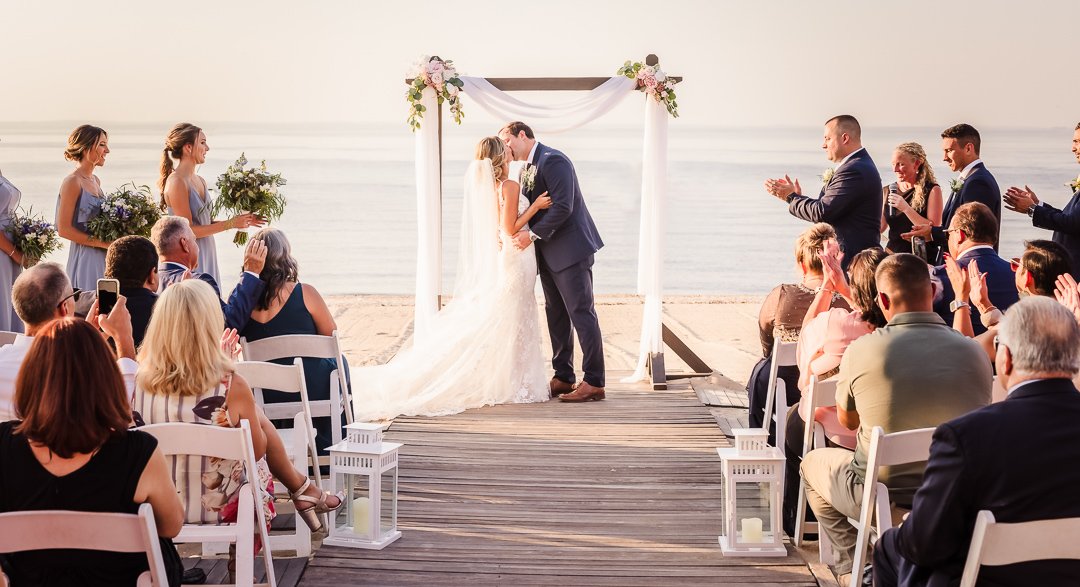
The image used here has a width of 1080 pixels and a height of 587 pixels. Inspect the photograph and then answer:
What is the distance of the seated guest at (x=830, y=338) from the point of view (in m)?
3.99

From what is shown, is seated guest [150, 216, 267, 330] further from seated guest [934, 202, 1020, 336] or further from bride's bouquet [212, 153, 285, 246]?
seated guest [934, 202, 1020, 336]

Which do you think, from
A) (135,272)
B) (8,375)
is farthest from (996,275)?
(8,375)

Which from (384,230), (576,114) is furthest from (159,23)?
(576,114)

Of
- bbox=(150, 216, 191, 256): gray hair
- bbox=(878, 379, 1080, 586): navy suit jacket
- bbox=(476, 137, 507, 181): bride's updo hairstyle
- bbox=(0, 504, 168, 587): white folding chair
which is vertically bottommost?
bbox=(0, 504, 168, 587): white folding chair

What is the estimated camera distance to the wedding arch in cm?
752

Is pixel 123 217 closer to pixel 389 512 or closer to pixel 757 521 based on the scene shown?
pixel 389 512

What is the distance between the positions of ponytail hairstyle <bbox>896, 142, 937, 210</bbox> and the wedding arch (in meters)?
1.78

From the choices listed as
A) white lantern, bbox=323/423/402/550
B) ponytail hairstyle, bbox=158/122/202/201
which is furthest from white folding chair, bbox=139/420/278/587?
ponytail hairstyle, bbox=158/122/202/201

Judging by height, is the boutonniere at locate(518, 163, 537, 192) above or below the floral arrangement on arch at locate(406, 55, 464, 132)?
below

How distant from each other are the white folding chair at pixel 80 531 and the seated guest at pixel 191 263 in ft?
7.66

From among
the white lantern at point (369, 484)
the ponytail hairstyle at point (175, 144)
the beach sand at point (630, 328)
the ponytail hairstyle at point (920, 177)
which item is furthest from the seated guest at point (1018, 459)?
the beach sand at point (630, 328)

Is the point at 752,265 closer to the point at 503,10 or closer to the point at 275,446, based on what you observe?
the point at 503,10

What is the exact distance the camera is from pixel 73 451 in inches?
100

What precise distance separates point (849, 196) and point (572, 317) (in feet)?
6.75
